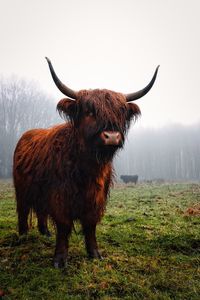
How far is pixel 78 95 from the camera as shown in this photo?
381 cm

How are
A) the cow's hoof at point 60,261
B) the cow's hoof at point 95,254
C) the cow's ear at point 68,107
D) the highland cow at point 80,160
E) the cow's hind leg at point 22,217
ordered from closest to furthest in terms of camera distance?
the highland cow at point 80,160 < the cow's hoof at point 60,261 < the cow's ear at point 68,107 < the cow's hoof at point 95,254 < the cow's hind leg at point 22,217

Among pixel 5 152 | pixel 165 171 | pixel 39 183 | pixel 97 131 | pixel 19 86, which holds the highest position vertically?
pixel 19 86

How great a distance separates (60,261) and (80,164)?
3.83ft

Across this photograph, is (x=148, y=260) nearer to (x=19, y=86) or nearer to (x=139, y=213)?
(x=139, y=213)

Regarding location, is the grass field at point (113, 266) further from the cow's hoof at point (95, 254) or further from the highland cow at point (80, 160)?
the highland cow at point (80, 160)

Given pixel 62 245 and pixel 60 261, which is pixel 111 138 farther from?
pixel 60 261

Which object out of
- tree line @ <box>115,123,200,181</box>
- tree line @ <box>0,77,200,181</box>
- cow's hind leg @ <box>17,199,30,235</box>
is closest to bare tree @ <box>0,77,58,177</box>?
tree line @ <box>0,77,200,181</box>

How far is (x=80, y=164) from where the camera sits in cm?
381

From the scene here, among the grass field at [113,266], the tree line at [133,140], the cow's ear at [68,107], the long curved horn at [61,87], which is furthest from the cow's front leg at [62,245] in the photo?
the tree line at [133,140]

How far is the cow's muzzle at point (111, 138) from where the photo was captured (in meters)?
3.28

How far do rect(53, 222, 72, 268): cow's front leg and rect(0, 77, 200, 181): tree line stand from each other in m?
30.4

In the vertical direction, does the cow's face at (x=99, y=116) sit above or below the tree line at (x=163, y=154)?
above

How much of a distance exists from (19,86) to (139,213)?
3785cm

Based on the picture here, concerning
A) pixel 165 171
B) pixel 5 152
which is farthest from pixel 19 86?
pixel 165 171
